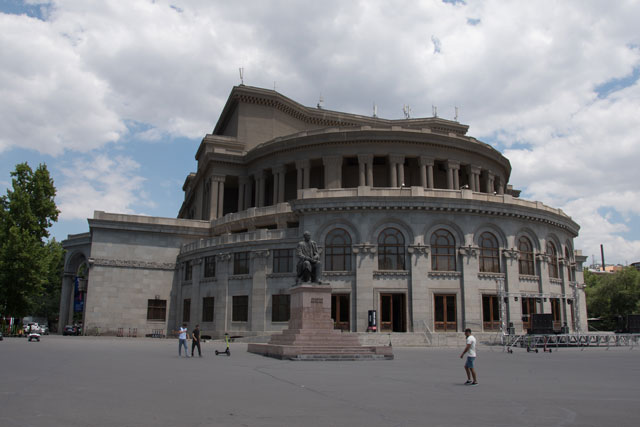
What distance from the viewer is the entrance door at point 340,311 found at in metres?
39.4

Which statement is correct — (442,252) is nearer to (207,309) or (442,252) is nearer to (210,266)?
(210,266)

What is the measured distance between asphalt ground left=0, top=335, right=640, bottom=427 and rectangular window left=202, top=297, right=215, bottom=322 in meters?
27.8

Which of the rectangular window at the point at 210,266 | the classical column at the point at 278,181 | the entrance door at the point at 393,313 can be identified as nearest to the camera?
the entrance door at the point at 393,313

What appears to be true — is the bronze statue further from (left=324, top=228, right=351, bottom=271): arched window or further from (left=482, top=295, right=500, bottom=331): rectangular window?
(left=482, top=295, right=500, bottom=331): rectangular window

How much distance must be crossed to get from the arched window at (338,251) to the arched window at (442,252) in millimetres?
6363

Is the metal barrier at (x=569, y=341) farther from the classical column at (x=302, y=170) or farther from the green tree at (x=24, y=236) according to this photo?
the green tree at (x=24, y=236)

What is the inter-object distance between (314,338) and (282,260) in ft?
62.5

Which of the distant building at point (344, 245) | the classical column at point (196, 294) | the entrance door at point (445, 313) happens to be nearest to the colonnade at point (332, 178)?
the distant building at point (344, 245)

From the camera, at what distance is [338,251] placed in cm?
4059

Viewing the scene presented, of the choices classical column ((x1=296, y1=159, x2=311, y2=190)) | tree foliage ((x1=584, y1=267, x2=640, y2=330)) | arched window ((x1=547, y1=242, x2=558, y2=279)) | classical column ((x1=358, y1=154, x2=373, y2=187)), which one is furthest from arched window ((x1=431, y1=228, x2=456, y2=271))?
tree foliage ((x1=584, y1=267, x2=640, y2=330))

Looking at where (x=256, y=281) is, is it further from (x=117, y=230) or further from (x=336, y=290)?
(x=117, y=230)

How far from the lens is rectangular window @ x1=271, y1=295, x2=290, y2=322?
41309 mm

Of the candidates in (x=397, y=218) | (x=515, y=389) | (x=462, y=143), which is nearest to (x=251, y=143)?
(x=462, y=143)

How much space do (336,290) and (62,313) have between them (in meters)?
36.4
